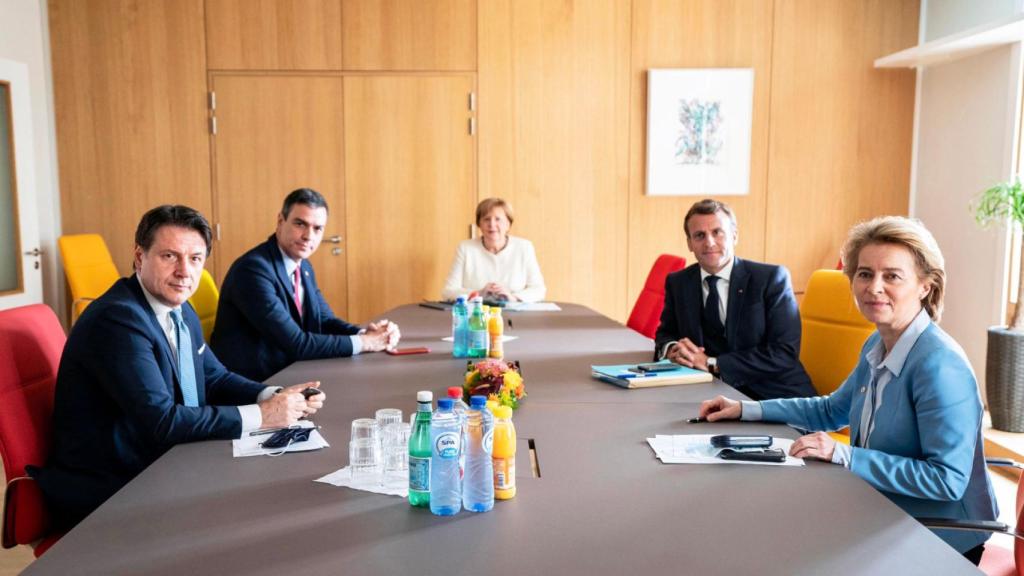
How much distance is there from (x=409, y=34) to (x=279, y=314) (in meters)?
3.13

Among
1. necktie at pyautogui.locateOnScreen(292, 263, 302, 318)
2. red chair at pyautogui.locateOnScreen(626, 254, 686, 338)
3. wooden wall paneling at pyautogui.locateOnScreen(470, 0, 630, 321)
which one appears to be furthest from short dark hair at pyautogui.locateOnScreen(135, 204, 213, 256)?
wooden wall paneling at pyautogui.locateOnScreen(470, 0, 630, 321)

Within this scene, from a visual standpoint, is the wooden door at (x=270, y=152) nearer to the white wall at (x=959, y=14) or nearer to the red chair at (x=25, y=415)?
the red chair at (x=25, y=415)

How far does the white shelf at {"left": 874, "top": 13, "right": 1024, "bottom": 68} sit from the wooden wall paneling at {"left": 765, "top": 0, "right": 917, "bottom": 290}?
226 millimetres

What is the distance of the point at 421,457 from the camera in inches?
60.8

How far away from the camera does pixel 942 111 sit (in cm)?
559

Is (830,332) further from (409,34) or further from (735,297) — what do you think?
(409,34)

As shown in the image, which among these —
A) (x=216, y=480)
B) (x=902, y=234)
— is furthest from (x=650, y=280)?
(x=216, y=480)

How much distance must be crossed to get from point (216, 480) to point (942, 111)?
5547mm

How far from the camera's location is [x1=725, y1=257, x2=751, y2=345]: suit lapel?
319 centimetres

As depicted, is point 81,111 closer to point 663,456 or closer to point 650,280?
point 650,280

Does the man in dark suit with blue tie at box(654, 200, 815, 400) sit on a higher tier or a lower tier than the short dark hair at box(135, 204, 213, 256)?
lower

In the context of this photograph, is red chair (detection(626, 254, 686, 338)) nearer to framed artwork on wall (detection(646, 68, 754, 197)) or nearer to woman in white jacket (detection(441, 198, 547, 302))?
woman in white jacket (detection(441, 198, 547, 302))

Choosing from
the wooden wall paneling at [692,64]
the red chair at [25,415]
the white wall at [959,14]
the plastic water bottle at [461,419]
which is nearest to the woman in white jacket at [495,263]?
the wooden wall paneling at [692,64]

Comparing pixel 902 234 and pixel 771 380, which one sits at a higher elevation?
pixel 902 234
